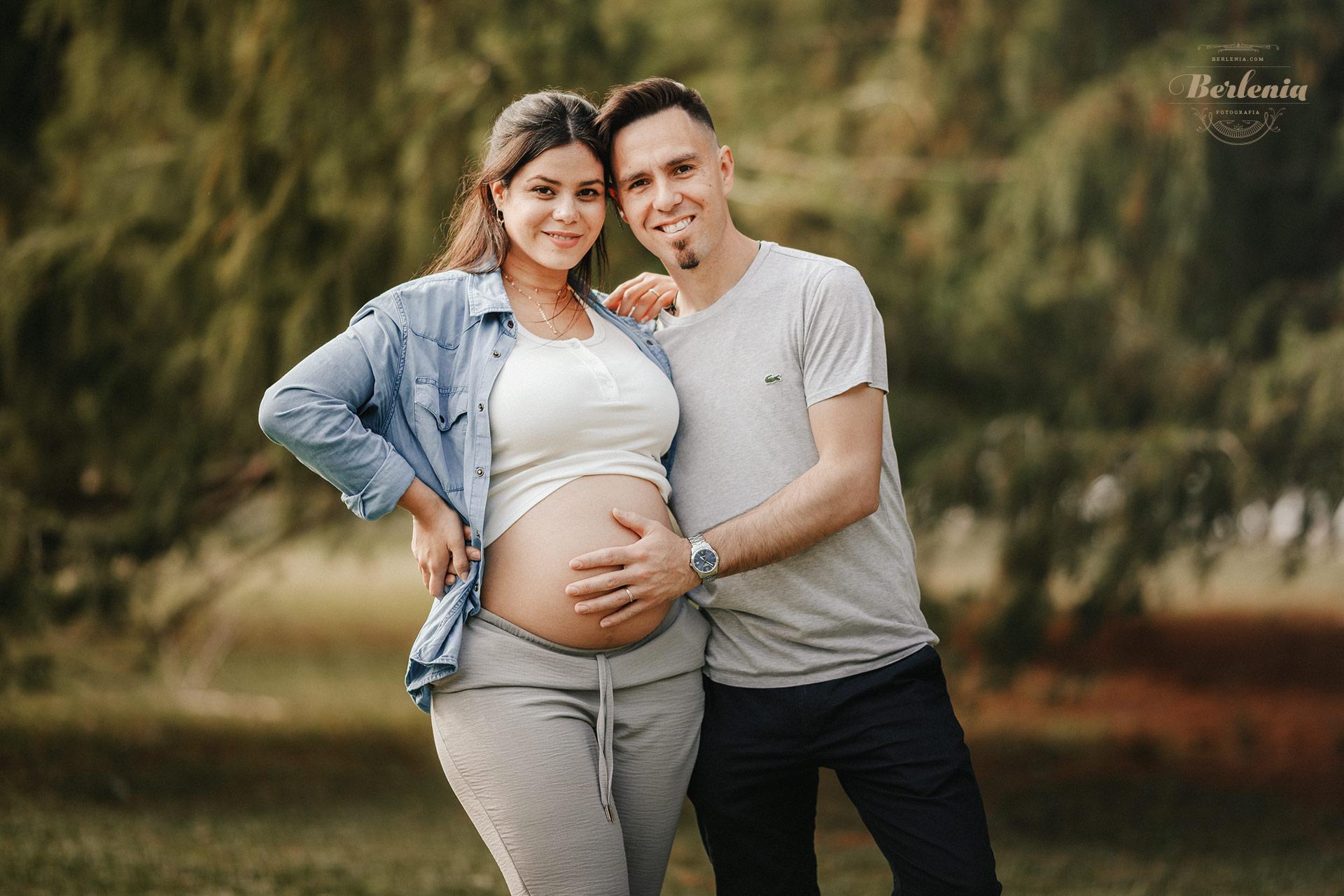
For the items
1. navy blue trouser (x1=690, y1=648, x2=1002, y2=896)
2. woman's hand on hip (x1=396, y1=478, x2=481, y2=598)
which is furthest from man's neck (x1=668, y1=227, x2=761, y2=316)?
navy blue trouser (x1=690, y1=648, x2=1002, y2=896)

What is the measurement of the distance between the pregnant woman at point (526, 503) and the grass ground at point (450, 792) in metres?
2.22

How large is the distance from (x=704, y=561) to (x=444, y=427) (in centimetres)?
50

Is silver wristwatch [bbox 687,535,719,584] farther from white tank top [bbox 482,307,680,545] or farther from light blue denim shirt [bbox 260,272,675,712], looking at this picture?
light blue denim shirt [bbox 260,272,675,712]

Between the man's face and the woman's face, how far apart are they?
117mm

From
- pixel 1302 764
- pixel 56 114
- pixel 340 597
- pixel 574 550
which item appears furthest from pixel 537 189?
pixel 340 597

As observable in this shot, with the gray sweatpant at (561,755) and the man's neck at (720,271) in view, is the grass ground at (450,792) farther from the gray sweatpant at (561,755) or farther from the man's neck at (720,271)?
the man's neck at (720,271)

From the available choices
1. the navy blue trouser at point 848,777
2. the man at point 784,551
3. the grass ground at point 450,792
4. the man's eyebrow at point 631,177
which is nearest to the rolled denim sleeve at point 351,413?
the man at point 784,551

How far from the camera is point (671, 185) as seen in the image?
2127mm

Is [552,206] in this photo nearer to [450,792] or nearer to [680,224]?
[680,224]

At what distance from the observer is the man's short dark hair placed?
6.91 feet

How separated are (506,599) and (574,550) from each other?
0.14 meters

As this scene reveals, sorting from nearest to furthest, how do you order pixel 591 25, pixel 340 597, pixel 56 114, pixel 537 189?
pixel 537 189
pixel 591 25
pixel 56 114
pixel 340 597

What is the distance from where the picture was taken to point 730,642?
6.93 ft

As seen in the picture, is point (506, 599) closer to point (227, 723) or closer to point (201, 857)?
point (201, 857)
